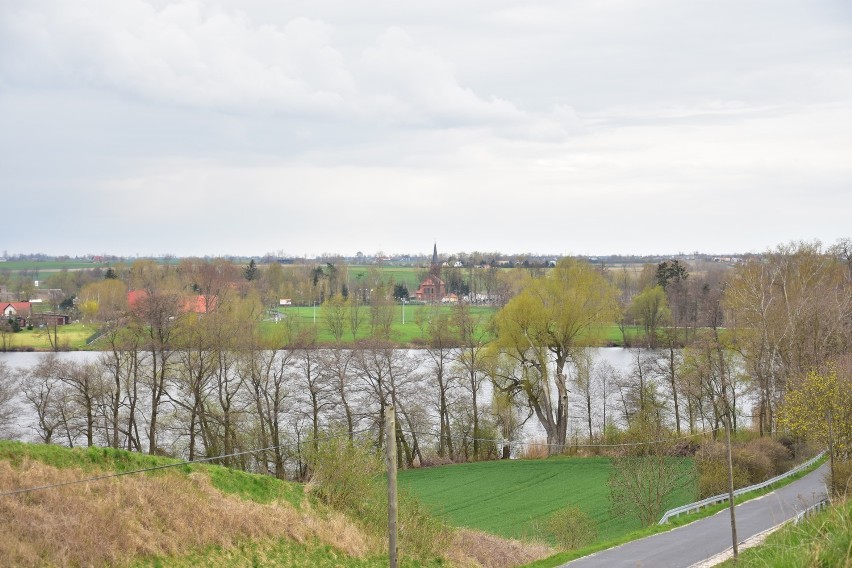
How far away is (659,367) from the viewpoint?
2162 inches

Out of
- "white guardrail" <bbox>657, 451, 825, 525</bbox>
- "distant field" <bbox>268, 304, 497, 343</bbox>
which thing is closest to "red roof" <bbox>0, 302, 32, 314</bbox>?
"distant field" <bbox>268, 304, 497, 343</bbox>

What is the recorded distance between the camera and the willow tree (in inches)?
1711

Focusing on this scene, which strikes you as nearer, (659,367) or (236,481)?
(236,481)

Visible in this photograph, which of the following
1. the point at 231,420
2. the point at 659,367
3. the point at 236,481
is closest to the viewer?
the point at 236,481

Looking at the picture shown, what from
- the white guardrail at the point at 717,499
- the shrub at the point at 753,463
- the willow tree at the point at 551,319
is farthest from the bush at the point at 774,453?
the willow tree at the point at 551,319

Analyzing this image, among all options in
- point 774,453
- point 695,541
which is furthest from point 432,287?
point 695,541

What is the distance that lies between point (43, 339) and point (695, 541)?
223 feet

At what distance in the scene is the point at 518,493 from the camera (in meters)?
38.6

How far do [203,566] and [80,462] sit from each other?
14.8ft

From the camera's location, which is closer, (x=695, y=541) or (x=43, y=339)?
(x=695, y=541)

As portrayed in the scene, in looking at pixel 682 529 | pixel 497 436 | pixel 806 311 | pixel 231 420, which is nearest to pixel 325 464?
pixel 682 529

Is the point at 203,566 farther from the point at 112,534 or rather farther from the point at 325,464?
the point at 325,464

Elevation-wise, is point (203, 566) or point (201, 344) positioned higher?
point (201, 344)

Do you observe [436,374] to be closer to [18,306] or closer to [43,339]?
[43,339]
